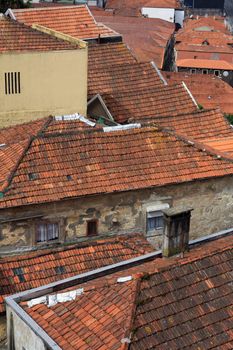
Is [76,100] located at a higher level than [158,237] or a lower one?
higher

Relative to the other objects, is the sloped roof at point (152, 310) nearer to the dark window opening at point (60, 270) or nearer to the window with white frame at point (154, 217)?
the dark window opening at point (60, 270)

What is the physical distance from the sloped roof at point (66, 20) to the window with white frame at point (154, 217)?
1426 cm

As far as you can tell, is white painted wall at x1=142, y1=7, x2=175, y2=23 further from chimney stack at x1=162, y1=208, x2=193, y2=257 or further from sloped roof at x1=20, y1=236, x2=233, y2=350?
sloped roof at x1=20, y1=236, x2=233, y2=350

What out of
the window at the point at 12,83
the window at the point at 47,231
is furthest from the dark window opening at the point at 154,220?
the window at the point at 12,83

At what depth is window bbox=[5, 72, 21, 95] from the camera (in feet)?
81.9

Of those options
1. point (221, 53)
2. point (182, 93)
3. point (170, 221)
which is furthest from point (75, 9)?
point (221, 53)

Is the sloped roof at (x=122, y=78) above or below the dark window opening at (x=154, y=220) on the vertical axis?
above

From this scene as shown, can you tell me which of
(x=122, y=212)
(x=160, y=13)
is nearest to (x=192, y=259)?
(x=122, y=212)

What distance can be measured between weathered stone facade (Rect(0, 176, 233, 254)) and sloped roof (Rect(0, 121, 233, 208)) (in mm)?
286

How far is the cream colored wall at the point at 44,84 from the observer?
2503 centimetres

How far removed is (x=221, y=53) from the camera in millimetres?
64188

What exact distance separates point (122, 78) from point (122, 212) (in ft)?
32.4

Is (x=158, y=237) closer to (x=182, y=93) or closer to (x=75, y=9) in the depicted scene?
(x=182, y=93)

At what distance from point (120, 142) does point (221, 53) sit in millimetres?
43730
